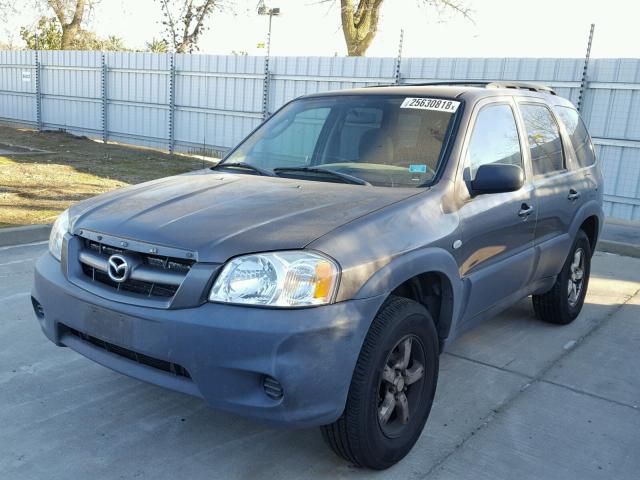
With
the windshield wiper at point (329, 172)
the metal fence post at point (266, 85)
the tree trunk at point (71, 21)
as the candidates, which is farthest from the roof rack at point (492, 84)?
the tree trunk at point (71, 21)

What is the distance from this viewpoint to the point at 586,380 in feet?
14.0

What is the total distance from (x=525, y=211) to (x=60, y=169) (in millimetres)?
10346

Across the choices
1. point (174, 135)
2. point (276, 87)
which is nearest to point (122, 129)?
point (174, 135)

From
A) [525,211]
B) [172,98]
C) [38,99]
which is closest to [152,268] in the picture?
[525,211]

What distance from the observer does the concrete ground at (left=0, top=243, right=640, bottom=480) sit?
307 centimetres

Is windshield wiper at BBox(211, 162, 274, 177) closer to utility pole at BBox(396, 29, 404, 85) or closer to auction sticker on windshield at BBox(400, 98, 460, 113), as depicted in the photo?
auction sticker on windshield at BBox(400, 98, 460, 113)

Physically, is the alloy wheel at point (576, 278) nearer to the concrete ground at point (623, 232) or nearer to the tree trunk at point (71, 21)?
the concrete ground at point (623, 232)

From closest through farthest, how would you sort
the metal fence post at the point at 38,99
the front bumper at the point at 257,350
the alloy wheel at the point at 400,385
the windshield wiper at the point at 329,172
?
the front bumper at the point at 257,350, the alloy wheel at the point at 400,385, the windshield wiper at the point at 329,172, the metal fence post at the point at 38,99

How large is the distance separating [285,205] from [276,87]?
1272cm

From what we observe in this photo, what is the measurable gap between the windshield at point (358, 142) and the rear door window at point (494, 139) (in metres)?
0.19

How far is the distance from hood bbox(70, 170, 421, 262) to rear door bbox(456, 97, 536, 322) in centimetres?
47

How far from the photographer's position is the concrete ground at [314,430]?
3.07 m

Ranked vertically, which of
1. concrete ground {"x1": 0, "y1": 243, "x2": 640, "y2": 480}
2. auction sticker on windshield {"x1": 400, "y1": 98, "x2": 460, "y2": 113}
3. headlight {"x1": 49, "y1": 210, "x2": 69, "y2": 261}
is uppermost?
auction sticker on windshield {"x1": 400, "y1": 98, "x2": 460, "y2": 113}

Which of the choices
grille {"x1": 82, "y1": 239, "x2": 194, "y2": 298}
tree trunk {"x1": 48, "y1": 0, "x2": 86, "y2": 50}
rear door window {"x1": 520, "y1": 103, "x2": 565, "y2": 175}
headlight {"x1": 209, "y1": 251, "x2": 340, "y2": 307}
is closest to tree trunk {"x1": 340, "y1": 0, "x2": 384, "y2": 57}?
tree trunk {"x1": 48, "y1": 0, "x2": 86, "y2": 50}
